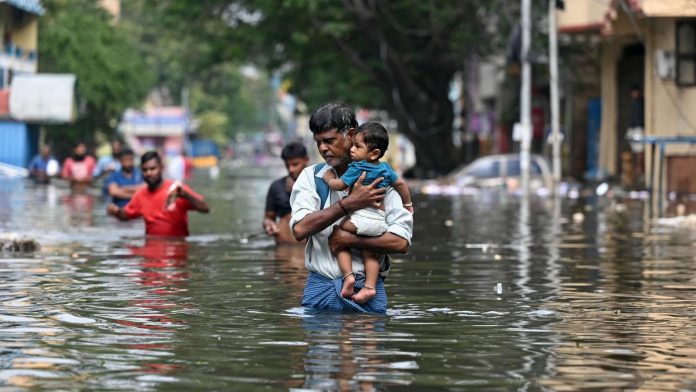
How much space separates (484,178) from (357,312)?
38.6 m

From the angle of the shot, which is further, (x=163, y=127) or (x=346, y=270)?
(x=163, y=127)

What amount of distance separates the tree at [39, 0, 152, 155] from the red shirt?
58652 millimetres

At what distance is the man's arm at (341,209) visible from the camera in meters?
10.7

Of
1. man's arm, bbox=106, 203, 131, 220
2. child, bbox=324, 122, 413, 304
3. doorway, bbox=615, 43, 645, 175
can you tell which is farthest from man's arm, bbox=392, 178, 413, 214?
doorway, bbox=615, 43, 645, 175

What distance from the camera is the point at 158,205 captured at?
1948 centimetres

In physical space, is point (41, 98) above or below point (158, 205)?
above

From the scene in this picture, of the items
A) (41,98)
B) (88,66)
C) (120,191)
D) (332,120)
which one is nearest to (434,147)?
(41,98)

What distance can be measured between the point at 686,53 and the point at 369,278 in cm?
3087

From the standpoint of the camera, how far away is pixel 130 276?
16.2 m

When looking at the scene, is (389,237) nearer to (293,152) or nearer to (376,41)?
(293,152)

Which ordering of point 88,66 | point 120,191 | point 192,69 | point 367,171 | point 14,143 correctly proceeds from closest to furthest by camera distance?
point 367,171
point 120,191
point 14,143
point 192,69
point 88,66

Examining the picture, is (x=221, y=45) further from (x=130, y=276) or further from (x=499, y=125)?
(x=130, y=276)

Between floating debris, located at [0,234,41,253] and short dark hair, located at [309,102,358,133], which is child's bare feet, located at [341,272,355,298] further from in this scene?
floating debris, located at [0,234,41,253]

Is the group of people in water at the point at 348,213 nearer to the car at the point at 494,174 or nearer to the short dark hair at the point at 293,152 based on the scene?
the short dark hair at the point at 293,152
